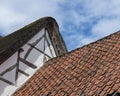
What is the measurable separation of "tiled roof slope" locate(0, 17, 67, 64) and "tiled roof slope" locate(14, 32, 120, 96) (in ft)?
4.06

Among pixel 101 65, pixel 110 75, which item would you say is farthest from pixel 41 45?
pixel 110 75

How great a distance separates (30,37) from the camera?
1242 cm

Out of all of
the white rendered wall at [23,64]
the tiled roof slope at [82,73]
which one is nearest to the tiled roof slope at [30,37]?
the white rendered wall at [23,64]

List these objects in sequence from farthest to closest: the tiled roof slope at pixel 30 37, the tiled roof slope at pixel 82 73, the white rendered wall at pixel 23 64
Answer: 1. the tiled roof slope at pixel 30 37
2. the white rendered wall at pixel 23 64
3. the tiled roof slope at pixel 82 73

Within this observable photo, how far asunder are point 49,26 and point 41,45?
3.69 feet

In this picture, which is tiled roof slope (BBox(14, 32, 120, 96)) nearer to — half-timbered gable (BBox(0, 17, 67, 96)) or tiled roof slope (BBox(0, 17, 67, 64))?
half-timbered gable (BBox(0, 17, 67, 96))

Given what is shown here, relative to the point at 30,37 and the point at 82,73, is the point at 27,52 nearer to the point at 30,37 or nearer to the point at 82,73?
the point at 30,37

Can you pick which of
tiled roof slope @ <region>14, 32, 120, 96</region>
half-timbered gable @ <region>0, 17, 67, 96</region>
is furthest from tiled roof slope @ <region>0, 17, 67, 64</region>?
tiled roof slope @ <region>14, 32, 120, 96</region>

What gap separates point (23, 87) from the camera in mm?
11172

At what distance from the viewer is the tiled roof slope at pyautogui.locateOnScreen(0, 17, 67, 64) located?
11.1m

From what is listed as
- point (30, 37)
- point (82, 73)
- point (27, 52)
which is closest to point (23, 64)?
point (27, 52)

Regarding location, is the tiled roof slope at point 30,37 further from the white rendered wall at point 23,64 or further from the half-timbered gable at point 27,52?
the white rendered wall at point 23,64

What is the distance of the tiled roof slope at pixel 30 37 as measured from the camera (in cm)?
1105

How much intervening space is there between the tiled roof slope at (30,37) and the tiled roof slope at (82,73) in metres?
1.24
